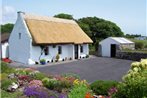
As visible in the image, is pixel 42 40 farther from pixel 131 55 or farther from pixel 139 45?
pixel 139 45

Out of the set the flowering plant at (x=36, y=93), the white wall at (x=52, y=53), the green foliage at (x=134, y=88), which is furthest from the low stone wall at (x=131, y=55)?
the green foliage at (x=134, y=88)

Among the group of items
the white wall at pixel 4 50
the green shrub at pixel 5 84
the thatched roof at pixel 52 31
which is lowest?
the green shrub at pixel 5 84

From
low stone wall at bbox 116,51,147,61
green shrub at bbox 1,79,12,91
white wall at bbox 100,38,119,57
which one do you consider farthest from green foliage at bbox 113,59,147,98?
white wall at bbox 100,38,119,57

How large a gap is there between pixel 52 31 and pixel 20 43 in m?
4.26

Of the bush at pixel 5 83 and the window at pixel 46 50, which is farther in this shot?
the window at pixel 46 50

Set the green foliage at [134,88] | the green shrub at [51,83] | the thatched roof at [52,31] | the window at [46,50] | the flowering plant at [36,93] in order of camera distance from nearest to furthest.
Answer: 1. the green foliage at [134,88]
2. the flowering plant at [36,93]
3. the green shrub at [51,83]
4. the thatched roof at [52,31]
5. the window at [46,50]

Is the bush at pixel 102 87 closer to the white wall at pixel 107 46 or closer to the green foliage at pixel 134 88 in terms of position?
the green foliage at pixel 134 88

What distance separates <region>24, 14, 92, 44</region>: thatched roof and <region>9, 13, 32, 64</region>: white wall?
620mm

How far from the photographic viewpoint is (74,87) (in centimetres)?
1359

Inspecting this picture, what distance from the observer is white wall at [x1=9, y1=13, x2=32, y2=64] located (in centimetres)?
3008

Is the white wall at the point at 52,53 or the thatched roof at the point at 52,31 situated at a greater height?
the thatched roof at the point at 52,31

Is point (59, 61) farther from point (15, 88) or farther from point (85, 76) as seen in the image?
point (15, 88)

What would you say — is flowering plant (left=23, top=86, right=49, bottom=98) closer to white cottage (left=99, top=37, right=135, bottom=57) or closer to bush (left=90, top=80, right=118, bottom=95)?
bush (left=90, top=80, right=118, bottom=95)

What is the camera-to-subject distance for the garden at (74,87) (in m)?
9.25
